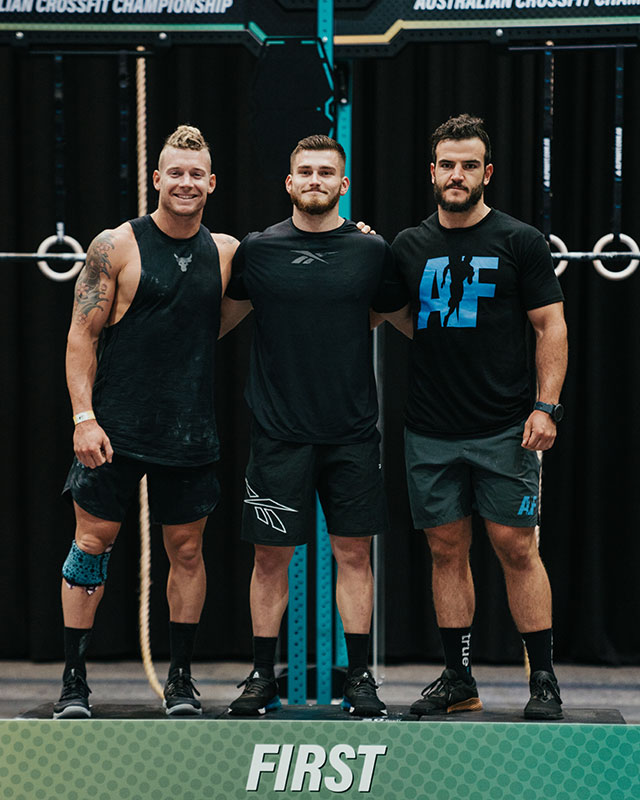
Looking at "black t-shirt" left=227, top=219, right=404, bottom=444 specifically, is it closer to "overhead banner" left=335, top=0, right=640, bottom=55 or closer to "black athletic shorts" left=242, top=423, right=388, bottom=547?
"black athletic shorts" left=242, top=423, right=388, bottom=547

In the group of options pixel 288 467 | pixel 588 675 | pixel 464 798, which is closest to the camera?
pixel 464 798

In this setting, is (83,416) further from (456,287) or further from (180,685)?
(456,287)

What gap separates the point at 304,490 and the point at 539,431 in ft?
2.09

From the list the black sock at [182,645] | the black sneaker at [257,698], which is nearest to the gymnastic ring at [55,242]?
the black sock at [182,645]

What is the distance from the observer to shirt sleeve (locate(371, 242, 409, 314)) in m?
2.87

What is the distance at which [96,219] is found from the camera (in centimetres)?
430

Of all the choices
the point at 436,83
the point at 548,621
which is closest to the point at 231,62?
the point at 436,83

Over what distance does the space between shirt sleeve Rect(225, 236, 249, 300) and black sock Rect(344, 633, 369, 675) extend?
0.98 meters

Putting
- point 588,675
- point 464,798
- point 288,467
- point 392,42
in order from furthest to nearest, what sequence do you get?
1. point 588,675
2. point 392,42
3. point 288,467
4. point 464,798

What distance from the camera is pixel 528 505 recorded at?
2826 millimetres

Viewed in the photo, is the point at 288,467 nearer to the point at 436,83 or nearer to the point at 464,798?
the point at 464,798

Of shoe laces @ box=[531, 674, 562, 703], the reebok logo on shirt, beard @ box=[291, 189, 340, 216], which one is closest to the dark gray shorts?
shoe laces @ box=[531, 674, 562, 703]

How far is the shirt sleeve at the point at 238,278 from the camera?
114 inches

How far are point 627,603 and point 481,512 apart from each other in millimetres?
1644
